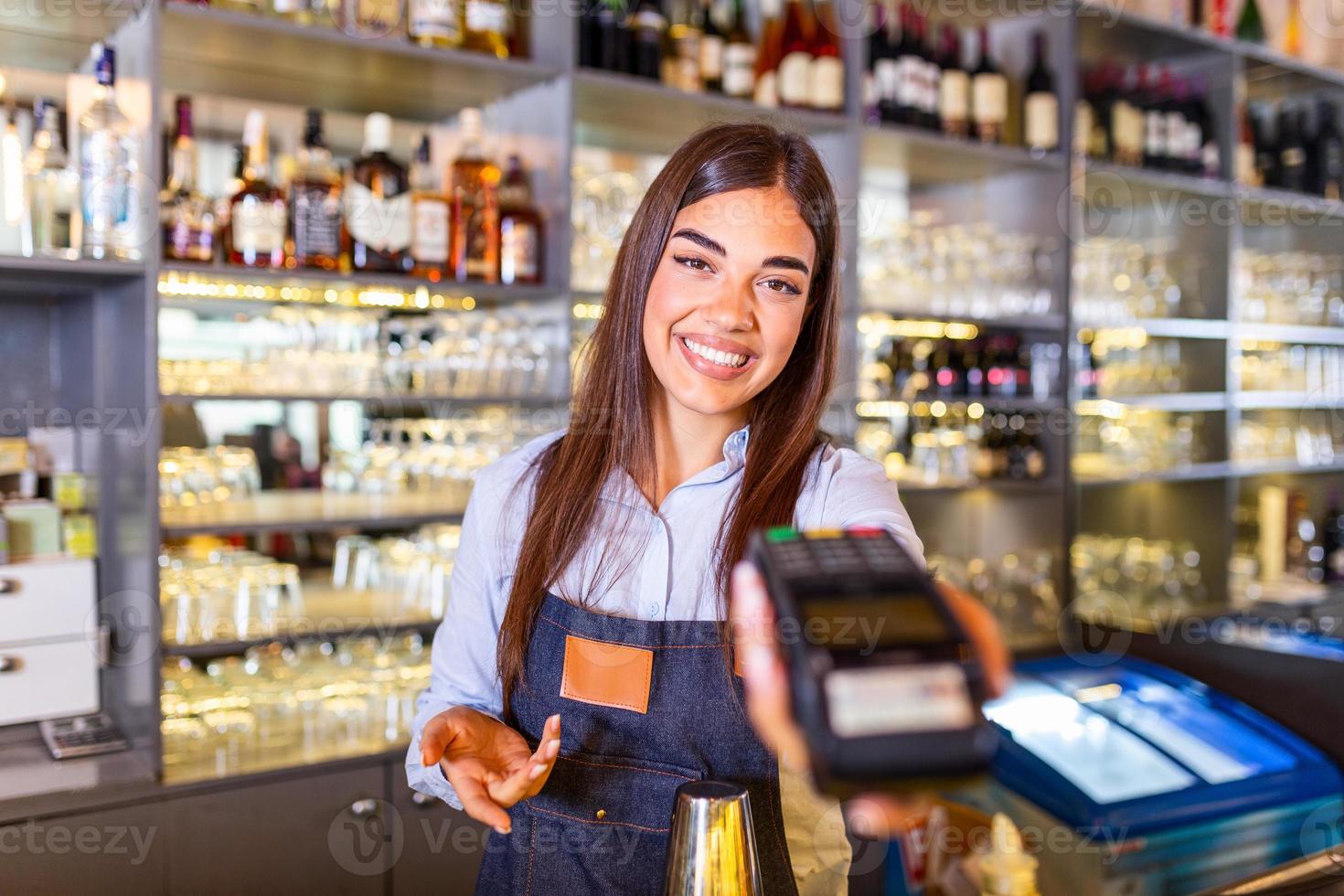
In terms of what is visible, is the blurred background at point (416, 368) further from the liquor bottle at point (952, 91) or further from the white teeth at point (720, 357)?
the white teeth at point (720, 357)

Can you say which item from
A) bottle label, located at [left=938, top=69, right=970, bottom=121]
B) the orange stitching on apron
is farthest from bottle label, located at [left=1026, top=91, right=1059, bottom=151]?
the orange stitching on apron

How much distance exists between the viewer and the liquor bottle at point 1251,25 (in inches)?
159

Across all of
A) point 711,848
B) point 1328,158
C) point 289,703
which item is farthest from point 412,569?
point 1328,158

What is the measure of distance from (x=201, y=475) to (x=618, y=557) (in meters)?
1.14

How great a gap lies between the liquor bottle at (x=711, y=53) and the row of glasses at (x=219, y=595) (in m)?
1.46

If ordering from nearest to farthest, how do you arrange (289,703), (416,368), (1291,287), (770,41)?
1. (289,703)
2. (416,368)
3. (770,41)
4. (1291,287)

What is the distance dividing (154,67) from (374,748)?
1266 mm

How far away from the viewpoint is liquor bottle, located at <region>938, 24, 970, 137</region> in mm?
2986

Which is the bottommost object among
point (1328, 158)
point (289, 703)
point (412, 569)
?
point (289, 703)

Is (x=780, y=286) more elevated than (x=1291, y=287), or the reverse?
(x=1291, y=287)

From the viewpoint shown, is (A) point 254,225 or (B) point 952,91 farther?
(B) point 952,91

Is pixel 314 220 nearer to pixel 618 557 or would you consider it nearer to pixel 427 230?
pixel 427 230

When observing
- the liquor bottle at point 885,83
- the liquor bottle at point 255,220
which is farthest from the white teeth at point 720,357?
the liquor bottle at point 885,83

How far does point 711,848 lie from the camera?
879 millimetres
